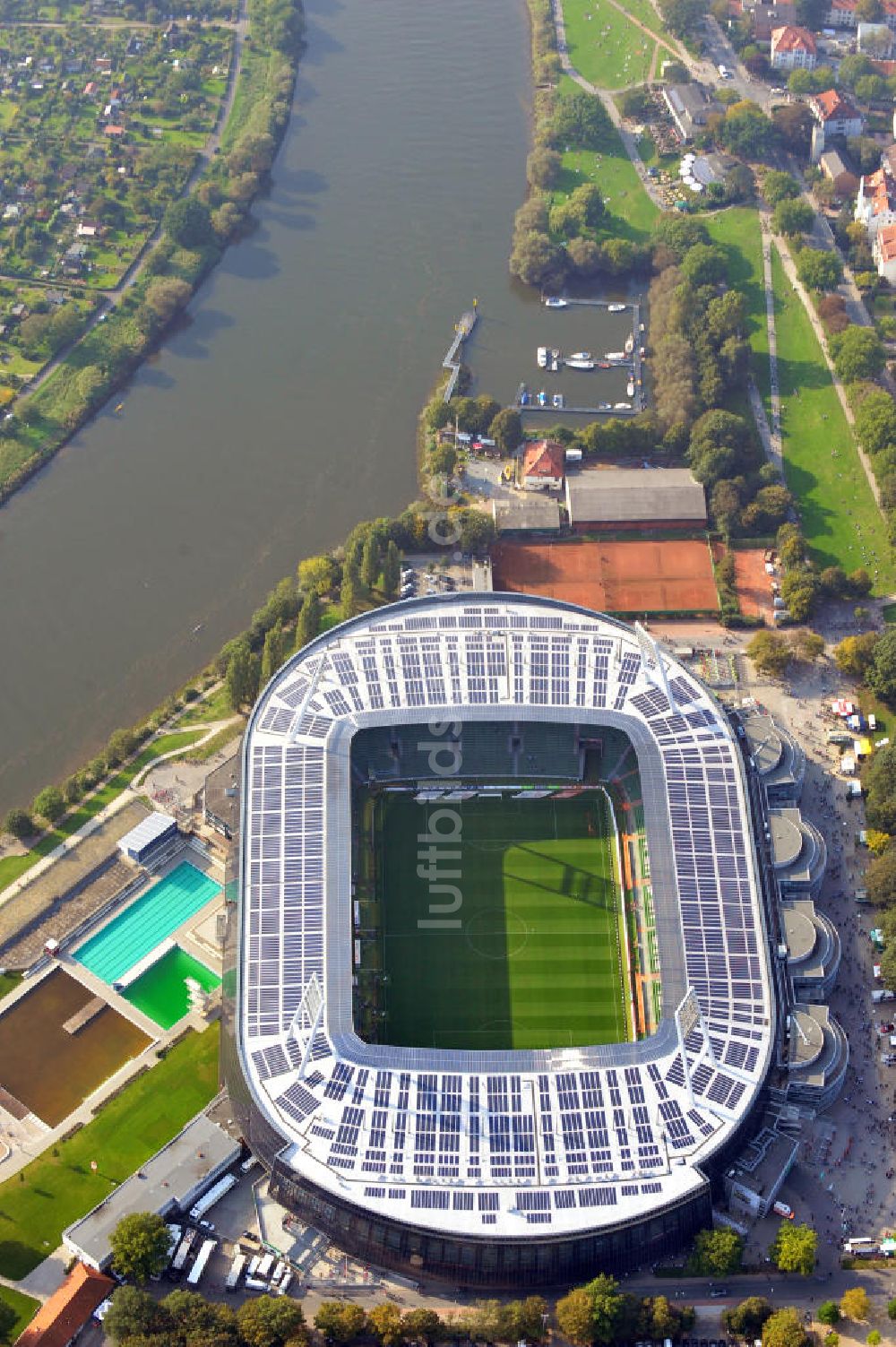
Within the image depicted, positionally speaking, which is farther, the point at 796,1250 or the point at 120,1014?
the point at 120,1014

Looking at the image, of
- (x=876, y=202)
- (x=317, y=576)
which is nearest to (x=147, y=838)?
(x=317, y=576)

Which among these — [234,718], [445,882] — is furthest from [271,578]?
[445,882]

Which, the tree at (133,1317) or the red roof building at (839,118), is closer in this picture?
the tree at (133,1317)

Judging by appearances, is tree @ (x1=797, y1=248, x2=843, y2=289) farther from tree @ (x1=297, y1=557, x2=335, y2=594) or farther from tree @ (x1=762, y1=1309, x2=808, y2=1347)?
tree @ (x1=762, y1=1309, x2=808, y2=1347)

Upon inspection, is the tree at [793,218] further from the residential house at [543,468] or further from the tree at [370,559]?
the tree at [370,559]

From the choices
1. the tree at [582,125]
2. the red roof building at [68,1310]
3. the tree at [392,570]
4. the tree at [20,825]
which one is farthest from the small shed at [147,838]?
the tree at [582,125]

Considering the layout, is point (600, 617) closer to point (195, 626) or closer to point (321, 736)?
point (321, 736)

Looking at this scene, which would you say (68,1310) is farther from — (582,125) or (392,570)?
(582,125)
